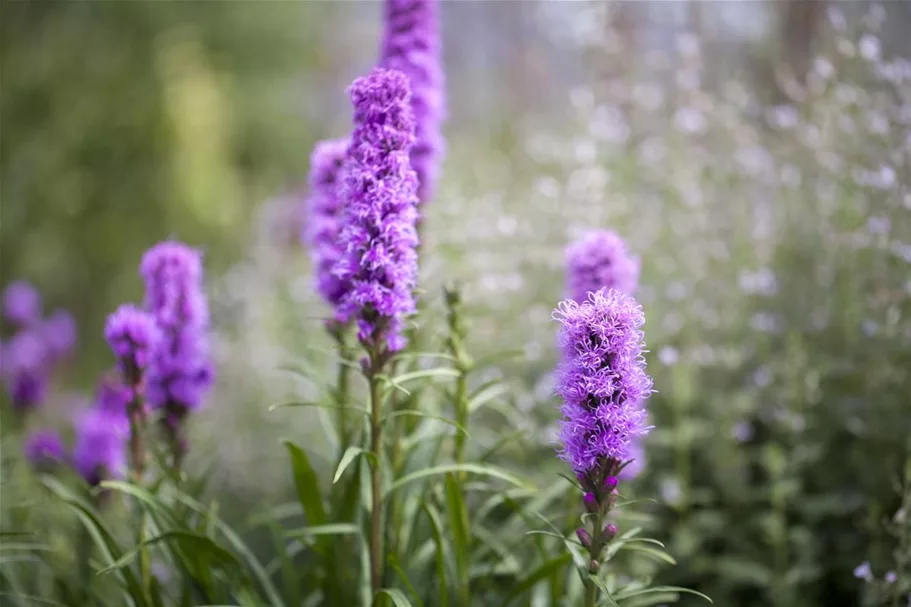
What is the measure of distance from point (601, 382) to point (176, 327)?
1.62 metres

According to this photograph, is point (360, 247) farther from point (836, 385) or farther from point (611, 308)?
point (836, 385)

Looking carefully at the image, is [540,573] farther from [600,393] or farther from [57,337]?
[57,337]

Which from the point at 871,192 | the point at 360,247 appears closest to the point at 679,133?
the point at 871,192

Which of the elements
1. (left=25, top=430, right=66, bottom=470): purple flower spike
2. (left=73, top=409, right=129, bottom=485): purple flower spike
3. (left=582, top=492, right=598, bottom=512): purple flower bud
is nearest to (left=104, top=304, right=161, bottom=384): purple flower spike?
(left=73, top=409, right=129, bottom=485): purple flower spike

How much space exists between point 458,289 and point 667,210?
233 centimetres

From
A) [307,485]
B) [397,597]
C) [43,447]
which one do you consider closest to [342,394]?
[307,485]

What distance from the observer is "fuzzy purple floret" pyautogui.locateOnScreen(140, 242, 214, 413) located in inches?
107

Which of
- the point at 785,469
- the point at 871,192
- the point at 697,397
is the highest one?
the point at 871,192

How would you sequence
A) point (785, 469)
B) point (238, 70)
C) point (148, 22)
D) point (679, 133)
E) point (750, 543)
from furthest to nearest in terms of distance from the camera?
point (238, 70), point (148, 22), point (679, 133), point (750, 543), point (785, 469)

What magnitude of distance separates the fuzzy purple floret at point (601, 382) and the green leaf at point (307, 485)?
950mm

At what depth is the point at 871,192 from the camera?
341cm

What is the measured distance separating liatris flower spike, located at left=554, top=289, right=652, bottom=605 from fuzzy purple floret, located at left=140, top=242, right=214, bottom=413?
1431 millimetres

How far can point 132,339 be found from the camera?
260 cm

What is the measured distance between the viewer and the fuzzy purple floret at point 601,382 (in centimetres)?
178
